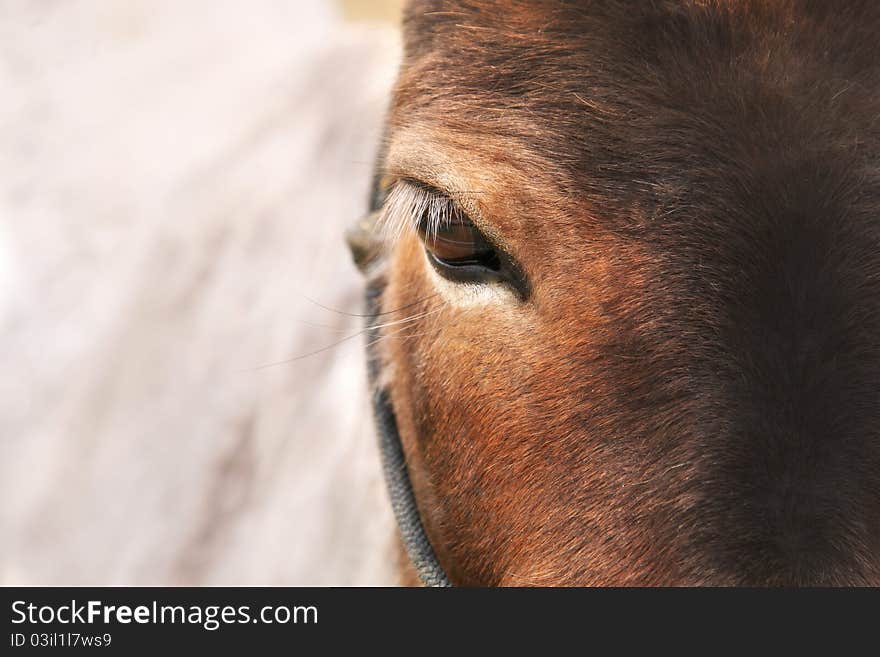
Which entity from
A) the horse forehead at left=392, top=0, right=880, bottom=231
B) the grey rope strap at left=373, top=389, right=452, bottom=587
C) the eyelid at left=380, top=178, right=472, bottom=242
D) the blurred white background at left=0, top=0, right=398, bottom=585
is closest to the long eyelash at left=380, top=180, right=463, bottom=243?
the eyelid at left=380, top=178, right=472, bottom=242

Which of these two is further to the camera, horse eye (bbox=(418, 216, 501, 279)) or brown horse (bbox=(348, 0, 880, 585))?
horse eye (bbox=(418, 216, 501, 279))

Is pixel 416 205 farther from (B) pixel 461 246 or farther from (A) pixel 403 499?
(A) pixel 403 499

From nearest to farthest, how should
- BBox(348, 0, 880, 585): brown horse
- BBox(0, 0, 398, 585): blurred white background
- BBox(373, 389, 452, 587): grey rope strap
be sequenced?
BBox(348, 0, 880, 585): brown horse
BBox(373, 389, 452, 587): grey rope strap
BBox(0, 0, 398, 585): blurred white background

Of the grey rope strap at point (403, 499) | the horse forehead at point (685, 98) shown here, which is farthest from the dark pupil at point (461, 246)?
the grey rope strap at point (403, 499)

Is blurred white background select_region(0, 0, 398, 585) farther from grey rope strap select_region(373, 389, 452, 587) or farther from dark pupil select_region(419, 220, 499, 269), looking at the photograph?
dark pupil select_region(419, 220, 499, 269)

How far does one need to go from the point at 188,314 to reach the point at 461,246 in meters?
1.55

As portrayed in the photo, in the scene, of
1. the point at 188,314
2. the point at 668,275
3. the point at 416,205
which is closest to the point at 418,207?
the point at 416,205

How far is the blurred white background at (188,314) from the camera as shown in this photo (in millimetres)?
2584

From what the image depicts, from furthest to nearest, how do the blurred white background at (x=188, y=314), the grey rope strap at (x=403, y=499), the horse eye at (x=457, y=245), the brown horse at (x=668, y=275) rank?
the blurred white background at (x=188, y=314)
the grey rope strap at (x=403, y=499)
the horse eye at (x=457, y=245)
the brown horse at (x=668, y=275)

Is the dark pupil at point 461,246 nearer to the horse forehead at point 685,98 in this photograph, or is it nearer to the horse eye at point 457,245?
the horse eye at point 457,245

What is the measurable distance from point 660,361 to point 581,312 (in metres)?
0.13

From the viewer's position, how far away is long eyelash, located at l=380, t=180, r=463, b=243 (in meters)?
1.55

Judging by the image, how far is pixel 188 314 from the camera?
292 centimetres

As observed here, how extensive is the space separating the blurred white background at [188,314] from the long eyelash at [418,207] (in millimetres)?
859
